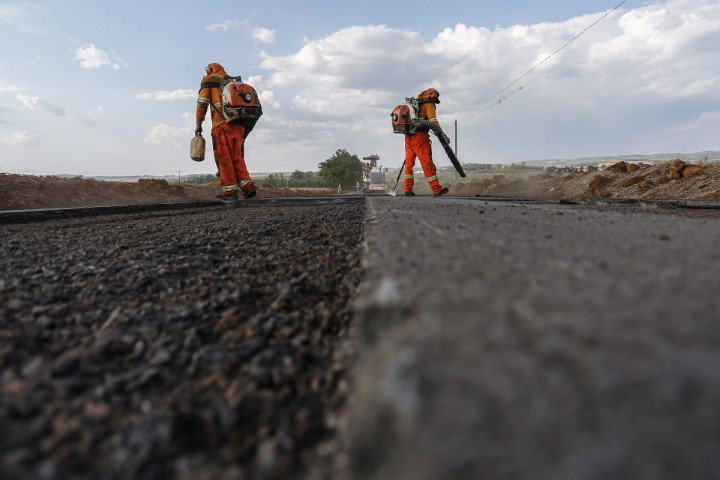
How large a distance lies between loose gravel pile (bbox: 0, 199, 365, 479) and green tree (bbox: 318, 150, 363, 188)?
37.5 metres

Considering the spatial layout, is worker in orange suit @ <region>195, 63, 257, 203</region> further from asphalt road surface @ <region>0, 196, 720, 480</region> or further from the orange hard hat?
asphalt road surface @ <region>0, 196, 720, 480</region>

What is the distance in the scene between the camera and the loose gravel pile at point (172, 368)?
1.92 ft

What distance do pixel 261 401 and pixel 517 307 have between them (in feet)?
1.52

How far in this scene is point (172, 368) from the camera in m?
0.83

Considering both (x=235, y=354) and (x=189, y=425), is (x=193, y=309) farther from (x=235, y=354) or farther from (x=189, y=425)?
(x=189, y=425)

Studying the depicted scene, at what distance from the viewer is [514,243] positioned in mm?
1296

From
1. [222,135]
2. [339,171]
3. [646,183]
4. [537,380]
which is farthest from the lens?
[339,171]

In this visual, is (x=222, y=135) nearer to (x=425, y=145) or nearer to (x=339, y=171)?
(x=425, y=145)

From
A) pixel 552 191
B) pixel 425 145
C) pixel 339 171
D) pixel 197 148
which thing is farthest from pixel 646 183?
pixel 339 171

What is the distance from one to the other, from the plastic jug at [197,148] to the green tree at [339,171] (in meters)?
31.2

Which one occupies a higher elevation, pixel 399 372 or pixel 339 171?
pixel 339 171

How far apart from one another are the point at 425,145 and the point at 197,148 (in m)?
4.70

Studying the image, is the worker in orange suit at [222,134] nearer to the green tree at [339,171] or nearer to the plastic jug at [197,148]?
the plastic jug at [197,148]

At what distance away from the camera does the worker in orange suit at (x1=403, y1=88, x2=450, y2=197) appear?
891 cm
